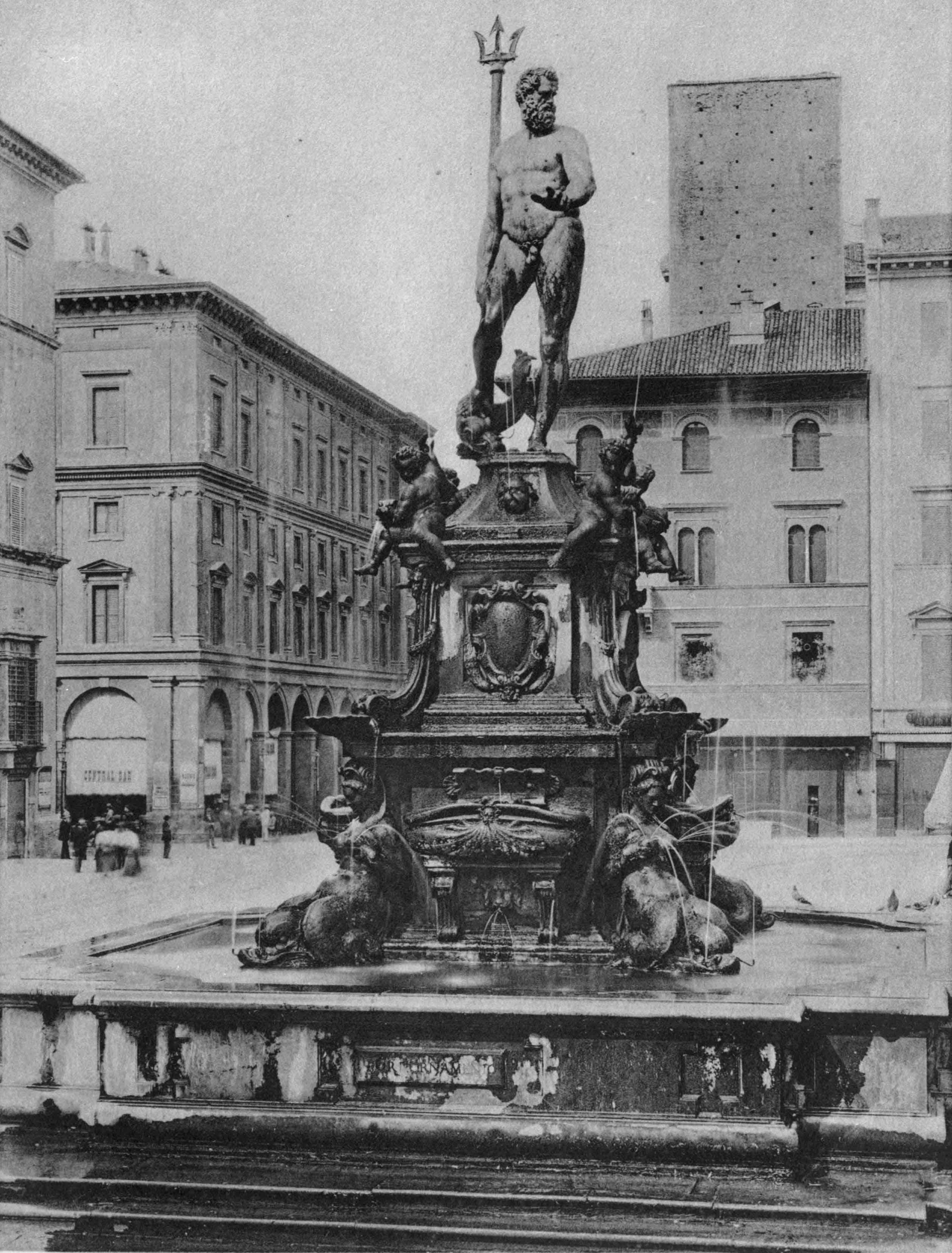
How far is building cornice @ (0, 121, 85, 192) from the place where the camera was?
108ft

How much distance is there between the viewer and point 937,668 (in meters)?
39.6

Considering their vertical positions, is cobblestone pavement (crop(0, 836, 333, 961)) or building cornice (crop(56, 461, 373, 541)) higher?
building cornice (crop(56, 461, 373, 541))

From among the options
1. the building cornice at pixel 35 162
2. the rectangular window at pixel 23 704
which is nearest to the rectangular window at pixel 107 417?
the building cornice at pixel 35 162

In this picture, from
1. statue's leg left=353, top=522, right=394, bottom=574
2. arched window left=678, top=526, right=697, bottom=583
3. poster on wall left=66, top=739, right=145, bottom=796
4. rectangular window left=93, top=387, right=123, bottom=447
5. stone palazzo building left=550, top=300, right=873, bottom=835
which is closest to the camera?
statue's leg left=353, top=522, right=394, bottom=574

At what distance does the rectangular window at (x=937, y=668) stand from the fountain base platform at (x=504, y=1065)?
3151 cm

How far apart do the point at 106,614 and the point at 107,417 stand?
5.24 meters

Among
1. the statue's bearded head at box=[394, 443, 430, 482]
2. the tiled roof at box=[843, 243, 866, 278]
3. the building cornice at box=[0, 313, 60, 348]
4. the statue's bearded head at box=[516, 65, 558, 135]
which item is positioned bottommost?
the statue's bearded head at box=[394, 443, 430, 482]

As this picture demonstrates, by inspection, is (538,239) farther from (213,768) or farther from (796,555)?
(213,768)

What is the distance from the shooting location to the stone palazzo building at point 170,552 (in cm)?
4256

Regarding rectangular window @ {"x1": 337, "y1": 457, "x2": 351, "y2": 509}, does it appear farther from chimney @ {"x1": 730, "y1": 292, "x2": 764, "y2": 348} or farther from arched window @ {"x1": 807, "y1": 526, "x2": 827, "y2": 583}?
arched window @ {"x1": 807, "y1": 526, "x2": 827, "y2": 583}

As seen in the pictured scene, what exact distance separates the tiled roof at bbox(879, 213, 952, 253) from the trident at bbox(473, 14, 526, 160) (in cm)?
3016

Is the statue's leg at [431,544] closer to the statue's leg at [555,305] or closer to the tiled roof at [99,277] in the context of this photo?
the statue's leg at [555,305]

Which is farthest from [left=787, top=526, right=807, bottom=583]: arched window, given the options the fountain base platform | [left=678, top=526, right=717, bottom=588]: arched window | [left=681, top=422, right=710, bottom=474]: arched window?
the fountain base platform

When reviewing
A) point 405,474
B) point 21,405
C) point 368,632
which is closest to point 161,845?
point 21,405
